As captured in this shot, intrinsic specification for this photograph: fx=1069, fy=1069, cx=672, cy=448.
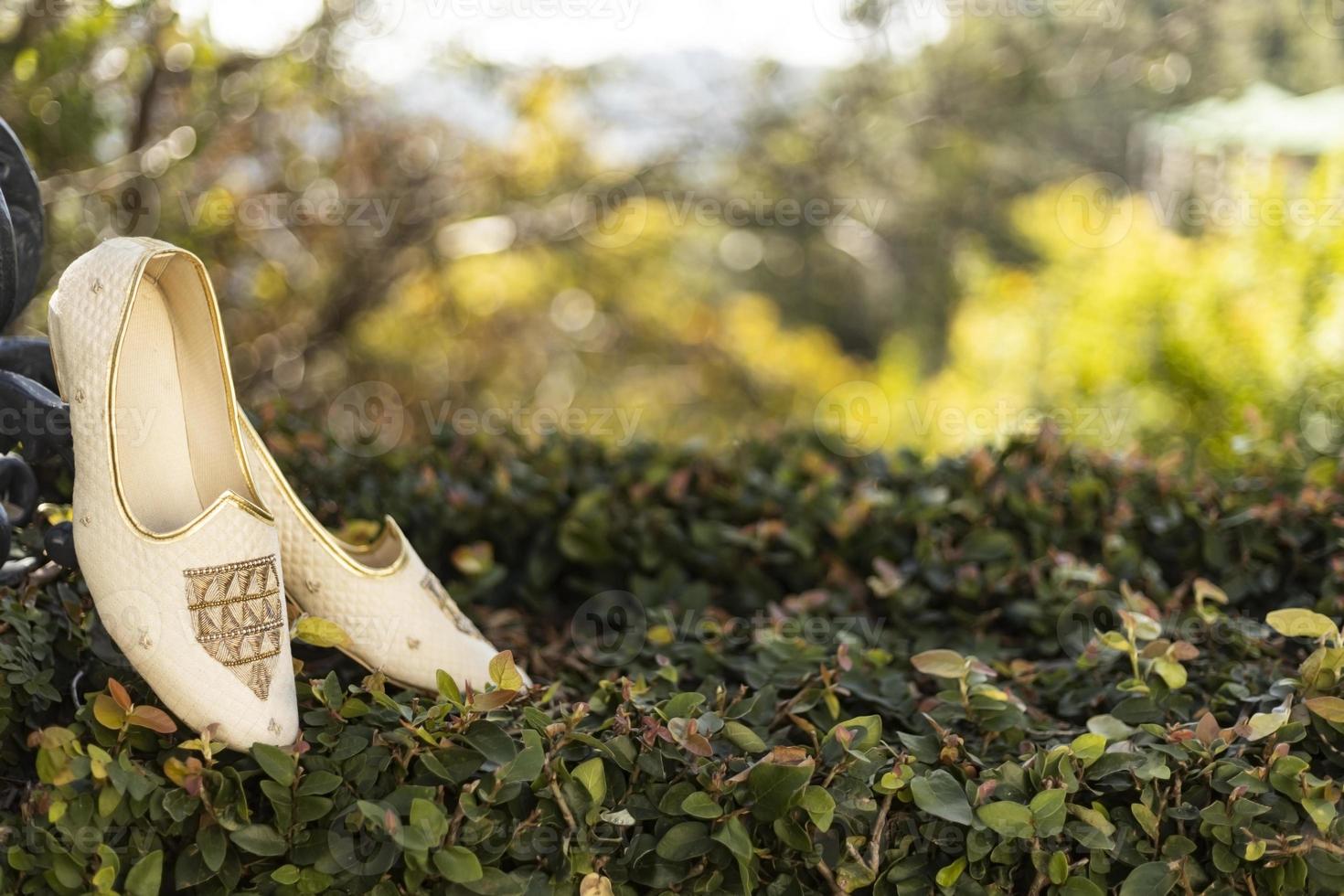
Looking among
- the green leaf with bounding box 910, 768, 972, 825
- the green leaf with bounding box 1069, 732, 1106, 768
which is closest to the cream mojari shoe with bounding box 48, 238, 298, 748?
the green leaf with bounding box 910, 768, 972, 825

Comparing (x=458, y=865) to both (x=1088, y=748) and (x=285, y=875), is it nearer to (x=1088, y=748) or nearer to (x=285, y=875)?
(x=285, y=875)

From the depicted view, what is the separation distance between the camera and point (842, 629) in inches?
69.7

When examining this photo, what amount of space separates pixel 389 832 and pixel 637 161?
5800 mm

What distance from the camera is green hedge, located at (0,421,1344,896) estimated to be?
3.63ft

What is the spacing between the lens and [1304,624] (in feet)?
4.29

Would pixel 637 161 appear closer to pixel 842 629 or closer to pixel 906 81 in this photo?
pixel 906 81

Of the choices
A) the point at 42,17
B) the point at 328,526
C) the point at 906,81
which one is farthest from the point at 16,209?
the point at 906,81

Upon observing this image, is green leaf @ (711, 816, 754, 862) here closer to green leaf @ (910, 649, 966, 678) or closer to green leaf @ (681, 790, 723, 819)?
green leaf @ (681, 790, 723, 819)

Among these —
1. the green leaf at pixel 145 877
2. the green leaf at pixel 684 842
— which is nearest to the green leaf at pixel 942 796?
the green leaf at pixel 684 842

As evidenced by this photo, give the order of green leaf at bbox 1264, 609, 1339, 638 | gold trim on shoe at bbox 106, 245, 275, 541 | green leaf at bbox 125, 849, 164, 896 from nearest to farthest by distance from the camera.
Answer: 1. green leaf at bbox 125, 849, 164, 896
2. gold trim on shoe at bbox 106, 245, 275, 541
3. green leaf at bbox 1264, 609, 1339, 638

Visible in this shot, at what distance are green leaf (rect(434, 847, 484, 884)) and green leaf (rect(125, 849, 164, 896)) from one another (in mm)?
272

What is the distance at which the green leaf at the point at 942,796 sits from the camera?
1162 mm

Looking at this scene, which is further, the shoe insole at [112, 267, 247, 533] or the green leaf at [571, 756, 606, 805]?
Answer: the shoe insole at [112, 267, 247, 533]

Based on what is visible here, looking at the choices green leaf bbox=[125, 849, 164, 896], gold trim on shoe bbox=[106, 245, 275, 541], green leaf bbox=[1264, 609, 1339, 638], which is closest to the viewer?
green leaf bbox=[125, 849, 164, 896]
